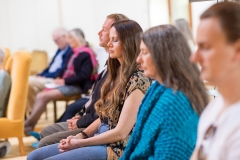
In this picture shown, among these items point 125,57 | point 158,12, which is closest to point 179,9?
point 158,12

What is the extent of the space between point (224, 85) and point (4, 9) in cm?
748

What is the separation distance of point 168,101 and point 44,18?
7005mm

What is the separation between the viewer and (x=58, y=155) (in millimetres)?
2420

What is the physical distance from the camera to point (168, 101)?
1.73m

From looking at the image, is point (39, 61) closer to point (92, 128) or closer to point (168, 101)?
point (92, 128)

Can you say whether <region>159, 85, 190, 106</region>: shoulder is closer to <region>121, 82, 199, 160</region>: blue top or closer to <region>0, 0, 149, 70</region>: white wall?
<region>121, 82, 199, 160</region>: blue top

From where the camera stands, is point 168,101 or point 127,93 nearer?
point 168,101

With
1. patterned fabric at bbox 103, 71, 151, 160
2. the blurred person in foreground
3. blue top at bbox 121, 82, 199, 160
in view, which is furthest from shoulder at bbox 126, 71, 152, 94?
the blurred person in foreground

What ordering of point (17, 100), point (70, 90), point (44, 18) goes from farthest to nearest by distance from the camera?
point (44, 18)
point (70, 90)
point (17, 100)

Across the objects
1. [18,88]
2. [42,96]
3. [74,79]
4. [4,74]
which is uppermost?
[4,74]

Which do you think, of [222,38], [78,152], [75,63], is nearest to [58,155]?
[78,152]

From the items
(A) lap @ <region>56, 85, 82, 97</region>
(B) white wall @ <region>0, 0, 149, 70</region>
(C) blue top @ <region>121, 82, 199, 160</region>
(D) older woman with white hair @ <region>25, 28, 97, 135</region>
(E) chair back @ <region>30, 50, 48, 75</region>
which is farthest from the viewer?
(B) white wall @ <region>0, 0, 149, 70</region>

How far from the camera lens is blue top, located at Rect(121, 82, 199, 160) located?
169 cm

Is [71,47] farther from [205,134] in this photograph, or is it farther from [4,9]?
[205,134]
